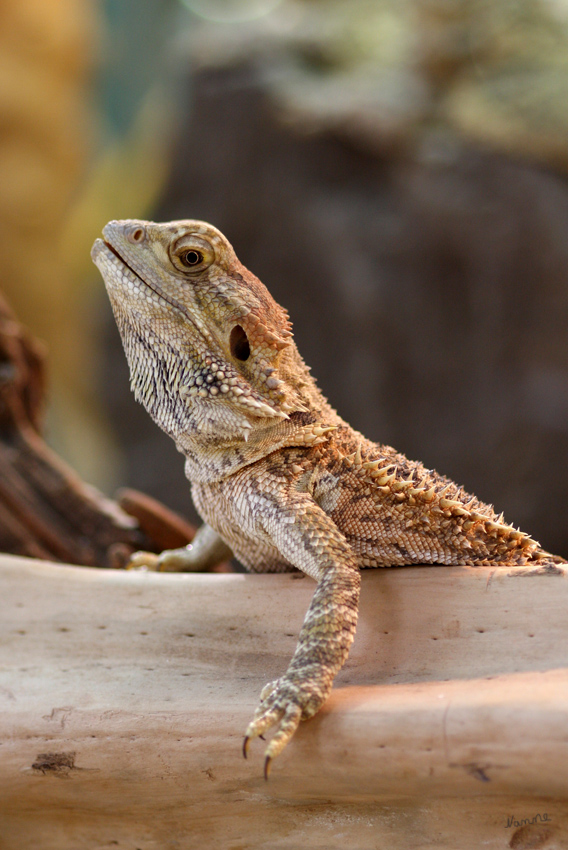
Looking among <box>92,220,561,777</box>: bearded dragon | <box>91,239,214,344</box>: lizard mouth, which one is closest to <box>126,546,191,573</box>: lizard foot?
<box>92,220,561,777</box>: bearded dragon

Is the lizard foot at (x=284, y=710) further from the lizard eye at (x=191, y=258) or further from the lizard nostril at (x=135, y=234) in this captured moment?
the lizard nostril at (x=135, y=234)

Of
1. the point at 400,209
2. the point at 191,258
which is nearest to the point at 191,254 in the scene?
the point at 191,258

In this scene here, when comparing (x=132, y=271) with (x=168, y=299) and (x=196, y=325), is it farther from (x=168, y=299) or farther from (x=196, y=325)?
(x=196, y=325)

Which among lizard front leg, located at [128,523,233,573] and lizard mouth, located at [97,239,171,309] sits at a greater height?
lizard mouth, located at [97,239,171,309]

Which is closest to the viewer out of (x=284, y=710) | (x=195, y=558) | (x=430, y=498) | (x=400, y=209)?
(x=284, y=710)

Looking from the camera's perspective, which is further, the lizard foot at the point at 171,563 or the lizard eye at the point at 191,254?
the lizard foot at the point at 171,563

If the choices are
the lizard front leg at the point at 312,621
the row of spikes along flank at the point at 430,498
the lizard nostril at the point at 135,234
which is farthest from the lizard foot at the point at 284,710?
the lizard nostril at the point at 135,234

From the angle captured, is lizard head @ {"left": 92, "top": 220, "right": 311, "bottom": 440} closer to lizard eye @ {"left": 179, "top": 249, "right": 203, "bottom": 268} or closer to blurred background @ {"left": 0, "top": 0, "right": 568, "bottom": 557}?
lizard eye @ {"left": 179, "top": 249, "right": 203, "bottom": 268}
